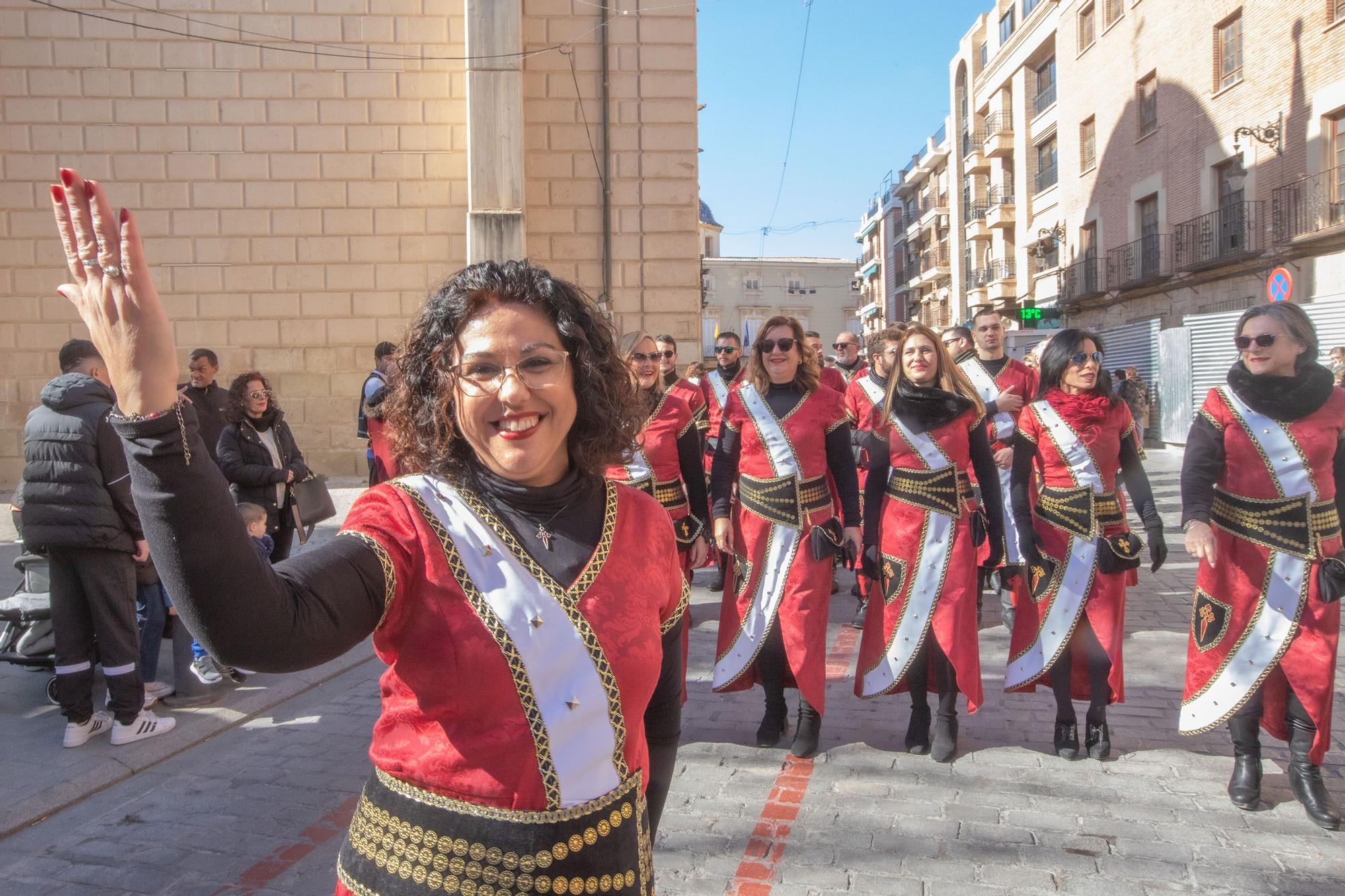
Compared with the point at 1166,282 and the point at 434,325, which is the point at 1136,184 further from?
the point at 434,325

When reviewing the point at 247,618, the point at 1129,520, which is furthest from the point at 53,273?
the point at 247,618

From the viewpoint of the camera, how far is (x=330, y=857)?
384cm

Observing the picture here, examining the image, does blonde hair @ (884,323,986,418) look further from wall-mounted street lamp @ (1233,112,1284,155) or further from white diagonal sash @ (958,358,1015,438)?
wall-mounted street lamp @ (1233,112,1284,155)

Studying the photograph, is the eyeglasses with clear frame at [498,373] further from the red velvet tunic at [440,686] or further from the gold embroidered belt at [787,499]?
the gold embroidered belt at [787,499]

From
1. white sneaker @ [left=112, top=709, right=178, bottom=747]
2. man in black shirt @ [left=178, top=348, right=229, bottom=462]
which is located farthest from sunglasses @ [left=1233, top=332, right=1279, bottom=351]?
man in black shirt @ [left=178, top=348, right=229, bottom=462]

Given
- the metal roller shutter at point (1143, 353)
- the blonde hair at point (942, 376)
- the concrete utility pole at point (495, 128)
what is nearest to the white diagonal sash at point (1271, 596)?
the blonde hair at point (942, 376)

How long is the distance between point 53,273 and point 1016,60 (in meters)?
33.2

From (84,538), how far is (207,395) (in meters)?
2.43

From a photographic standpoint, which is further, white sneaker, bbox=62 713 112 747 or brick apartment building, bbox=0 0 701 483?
brick apartment building, bbox=0 0 701 483

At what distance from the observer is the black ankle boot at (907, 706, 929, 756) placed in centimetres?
482

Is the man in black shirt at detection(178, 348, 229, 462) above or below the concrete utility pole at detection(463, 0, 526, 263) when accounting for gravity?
below

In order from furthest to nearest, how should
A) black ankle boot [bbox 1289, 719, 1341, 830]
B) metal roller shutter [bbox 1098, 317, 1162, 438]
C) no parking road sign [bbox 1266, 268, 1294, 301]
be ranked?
metal roller shutter [bbox 1098, 317, 1162, 438], no parking road sign [bbox 1266, 268, 1294, 301], black ankle boot [bbox 1289, 719, 1341, 830]

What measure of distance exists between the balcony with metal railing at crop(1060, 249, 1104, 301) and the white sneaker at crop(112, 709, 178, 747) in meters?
29.6

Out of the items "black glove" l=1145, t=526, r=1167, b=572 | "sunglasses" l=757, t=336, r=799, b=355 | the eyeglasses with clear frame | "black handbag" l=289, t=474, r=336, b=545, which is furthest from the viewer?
"black handbag" l=289, t=474, r=336, b=545
